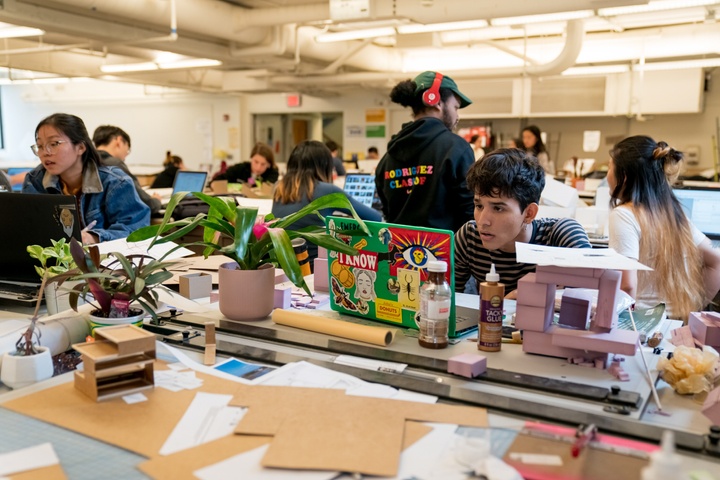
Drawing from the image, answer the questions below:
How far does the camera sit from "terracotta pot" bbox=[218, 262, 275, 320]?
62.0 inches

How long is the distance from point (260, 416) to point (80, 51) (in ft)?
28.3

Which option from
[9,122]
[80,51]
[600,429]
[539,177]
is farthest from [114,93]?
[600,429]

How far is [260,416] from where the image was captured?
106cm

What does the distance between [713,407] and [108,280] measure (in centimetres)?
133

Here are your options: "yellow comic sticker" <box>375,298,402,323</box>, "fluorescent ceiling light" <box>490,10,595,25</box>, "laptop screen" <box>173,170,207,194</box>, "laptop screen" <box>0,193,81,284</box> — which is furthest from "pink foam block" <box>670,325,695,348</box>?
"laptop screen" <box>173,170,207,194</box>

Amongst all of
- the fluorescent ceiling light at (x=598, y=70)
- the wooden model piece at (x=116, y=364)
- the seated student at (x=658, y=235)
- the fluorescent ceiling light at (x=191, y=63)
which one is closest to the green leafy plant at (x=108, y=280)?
the wooden model piece at (x=116, y=364)

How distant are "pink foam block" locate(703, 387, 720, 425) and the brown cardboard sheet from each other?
867mm

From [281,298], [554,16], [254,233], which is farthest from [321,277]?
[554,16]

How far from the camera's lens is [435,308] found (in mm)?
1359

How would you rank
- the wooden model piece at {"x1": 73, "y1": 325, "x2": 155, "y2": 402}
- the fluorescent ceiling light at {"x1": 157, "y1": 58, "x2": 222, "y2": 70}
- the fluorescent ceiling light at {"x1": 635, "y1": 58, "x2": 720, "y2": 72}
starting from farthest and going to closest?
the fluorescent ceiling light at {"x1": 157, "y1": 58, "x2": 222, "y2": 70}
the fluorescent ceiling light at {"x1": 635, "y1": 58, "x2": 720, "y2": 72}
the wooden model piece at {"x1": 73, "y1": 325, "x2": 155, "y2": 402}

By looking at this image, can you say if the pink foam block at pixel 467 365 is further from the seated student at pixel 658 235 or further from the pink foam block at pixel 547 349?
the seated student at pixel 658 235

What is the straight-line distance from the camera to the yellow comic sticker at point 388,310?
1.52m

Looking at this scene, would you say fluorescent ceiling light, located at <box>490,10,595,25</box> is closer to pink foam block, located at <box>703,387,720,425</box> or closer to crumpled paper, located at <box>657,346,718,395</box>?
crumpled paper, located at <box>657,346,718,395</box>

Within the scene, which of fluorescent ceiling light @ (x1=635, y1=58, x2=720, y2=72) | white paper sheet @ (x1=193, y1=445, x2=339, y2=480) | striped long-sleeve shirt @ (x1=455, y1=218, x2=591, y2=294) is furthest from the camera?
fluorescent ceiling light @ (x1=635, y1=58, x2=720, y2=72)
